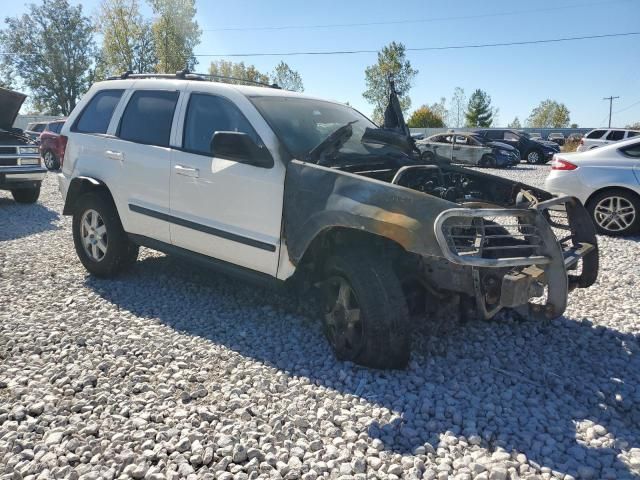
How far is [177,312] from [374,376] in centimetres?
197

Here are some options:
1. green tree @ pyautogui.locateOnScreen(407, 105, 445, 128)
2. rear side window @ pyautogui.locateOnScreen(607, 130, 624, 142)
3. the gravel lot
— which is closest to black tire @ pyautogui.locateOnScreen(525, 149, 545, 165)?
rear side window @ pyautogui.locateOnScreen(607, 130, 624, 142)

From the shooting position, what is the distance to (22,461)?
261 centimetres

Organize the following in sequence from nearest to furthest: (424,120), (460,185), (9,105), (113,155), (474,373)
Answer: (474,373)
(460,185)
(113,155)
(9,105)
(424,120)

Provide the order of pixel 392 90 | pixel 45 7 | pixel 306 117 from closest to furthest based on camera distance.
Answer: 1. pixel 306 117
2. pixel 392 90
3. pixel 45 7

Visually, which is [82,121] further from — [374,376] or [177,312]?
[374,376]

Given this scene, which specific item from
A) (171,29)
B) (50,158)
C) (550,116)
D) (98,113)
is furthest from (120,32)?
(550,116)

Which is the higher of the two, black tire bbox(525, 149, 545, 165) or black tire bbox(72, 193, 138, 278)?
black tire bbox(525, 149, 545, 165)

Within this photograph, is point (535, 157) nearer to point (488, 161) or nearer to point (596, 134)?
point (596, 134)

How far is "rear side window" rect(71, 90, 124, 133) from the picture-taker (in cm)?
539

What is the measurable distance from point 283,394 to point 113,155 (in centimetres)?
308

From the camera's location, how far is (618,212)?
8.06m

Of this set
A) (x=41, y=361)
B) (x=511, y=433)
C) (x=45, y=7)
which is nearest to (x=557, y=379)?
(x=511, y=433)

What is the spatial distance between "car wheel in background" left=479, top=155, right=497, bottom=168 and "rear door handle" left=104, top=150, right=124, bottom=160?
64.3 ft

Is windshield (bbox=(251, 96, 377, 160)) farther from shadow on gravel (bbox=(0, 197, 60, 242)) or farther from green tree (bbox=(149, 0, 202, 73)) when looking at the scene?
green tree (bbox=(149, 0, 202, 73))
